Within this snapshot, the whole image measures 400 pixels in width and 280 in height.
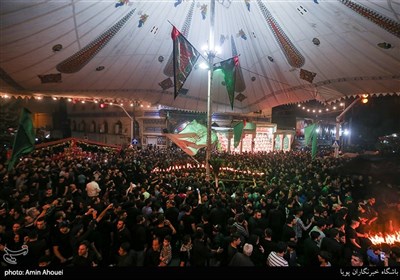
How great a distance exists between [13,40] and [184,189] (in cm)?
757

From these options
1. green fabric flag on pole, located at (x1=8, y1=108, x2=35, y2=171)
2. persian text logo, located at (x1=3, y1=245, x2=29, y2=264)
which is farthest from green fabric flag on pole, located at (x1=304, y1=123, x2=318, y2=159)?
persian text logo, located at (x1=3, y1=245, x2=29, y2=264)

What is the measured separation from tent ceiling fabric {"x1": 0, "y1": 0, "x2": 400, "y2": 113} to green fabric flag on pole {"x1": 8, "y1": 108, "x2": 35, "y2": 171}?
2954 mm

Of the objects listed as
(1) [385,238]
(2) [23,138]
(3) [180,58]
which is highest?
(3) [180,58]

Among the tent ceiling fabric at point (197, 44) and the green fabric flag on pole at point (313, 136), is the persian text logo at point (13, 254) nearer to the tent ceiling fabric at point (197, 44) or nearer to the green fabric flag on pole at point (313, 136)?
the tent ceiling fabric at point (197, 44)

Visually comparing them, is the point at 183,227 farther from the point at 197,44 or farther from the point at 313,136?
the point at 313,136

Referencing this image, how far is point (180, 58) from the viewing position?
8.78m

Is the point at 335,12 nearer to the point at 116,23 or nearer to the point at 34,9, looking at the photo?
the point at 116,23

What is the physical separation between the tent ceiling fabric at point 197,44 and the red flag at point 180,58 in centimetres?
147

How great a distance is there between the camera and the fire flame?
6672mm

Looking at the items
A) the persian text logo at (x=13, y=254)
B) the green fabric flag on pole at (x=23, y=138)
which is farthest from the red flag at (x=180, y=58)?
the persian text logo at (x=13, y=254)

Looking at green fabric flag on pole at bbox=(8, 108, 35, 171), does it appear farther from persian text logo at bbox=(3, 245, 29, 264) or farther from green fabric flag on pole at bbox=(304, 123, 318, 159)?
green fabric flag on pole at bbox=(304, 123, 318, 159)

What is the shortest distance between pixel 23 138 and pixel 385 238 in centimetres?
1051

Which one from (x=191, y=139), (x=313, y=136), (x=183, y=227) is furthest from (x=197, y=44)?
(x=183, y=227)

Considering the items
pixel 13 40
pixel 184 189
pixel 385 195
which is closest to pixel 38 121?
pixel 13 40
